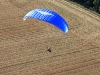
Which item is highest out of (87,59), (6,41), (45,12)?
(45,12)

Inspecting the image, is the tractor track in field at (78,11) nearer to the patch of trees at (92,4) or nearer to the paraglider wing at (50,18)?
the patch of trees at (92,4)

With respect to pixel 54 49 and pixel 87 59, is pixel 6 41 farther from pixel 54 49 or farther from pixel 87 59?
pixel 87 59

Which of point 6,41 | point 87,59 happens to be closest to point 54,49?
point 87,59

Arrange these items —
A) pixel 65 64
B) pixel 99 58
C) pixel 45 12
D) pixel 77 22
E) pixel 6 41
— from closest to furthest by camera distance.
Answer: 1. pixel 45 12
2. pixel 65 64
3. pixel 99 58
4. pixel 6 41
5. pixel 77 22

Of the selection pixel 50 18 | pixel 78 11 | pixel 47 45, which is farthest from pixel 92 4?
pixel 50 18

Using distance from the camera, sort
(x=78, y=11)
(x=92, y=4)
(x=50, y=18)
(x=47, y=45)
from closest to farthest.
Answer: (x=50, y=18)
(x=47, y=45)
(x=78, y=11)
(x=92, y=4)

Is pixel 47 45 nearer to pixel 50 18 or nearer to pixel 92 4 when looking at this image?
pixel 50 18

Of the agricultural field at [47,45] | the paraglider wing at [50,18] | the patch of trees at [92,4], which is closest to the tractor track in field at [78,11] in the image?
the agricultural field at [47,45]

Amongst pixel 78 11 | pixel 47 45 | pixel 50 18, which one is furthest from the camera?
pixel 78 11

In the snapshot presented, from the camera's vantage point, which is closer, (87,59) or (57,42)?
(87,59)

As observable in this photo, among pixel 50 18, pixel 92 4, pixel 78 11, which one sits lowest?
pixel 78 11
